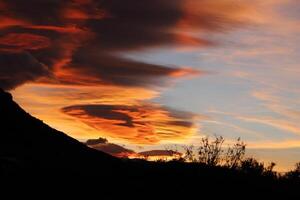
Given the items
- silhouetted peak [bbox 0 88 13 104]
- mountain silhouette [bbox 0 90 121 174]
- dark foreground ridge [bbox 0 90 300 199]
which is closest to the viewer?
dark foreground ridge [bbox 0 90 300 199]

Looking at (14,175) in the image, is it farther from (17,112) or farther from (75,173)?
(17,112)

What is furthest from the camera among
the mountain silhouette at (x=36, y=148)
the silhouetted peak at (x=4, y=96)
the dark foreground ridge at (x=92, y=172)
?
the silhouetted peak at (x=4, y=96)

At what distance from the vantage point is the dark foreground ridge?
20031mm

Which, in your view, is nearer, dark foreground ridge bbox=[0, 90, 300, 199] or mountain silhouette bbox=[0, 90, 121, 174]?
dark foreground ridge bbox=[0, 90, 300, 199]

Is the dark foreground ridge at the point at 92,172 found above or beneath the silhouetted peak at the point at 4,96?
beneath

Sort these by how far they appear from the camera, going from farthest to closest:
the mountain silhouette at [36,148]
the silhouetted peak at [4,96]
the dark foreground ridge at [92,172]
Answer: the silhouetted peak at [4,96], the mountain silhouette at [36,148], the dark foreground ridge at [92,172]

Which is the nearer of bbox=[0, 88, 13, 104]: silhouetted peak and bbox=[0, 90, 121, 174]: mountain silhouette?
bbox=[0, 90, 121, 174]: mountain silhouette

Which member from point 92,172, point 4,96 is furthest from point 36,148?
point 4,96

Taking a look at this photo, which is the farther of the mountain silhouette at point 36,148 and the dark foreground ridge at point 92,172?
the mountain silhouette at point 36,148

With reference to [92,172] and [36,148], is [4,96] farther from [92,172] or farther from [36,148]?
[92,172]

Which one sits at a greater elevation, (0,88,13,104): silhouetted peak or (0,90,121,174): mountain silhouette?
(0,88,13,104): silhouetted peak

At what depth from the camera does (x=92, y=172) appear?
21.9 meters

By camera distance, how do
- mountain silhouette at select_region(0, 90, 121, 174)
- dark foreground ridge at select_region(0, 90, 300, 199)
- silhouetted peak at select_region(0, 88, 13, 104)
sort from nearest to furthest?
dark foreground ridge at select_region(0, 90, 300, 199) < mountain silhouette at select_region(0, 90, 121, 174) < silhouetted peak at select_region(0, 88, 13, 104)

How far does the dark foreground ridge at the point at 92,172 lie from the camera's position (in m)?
20.0
